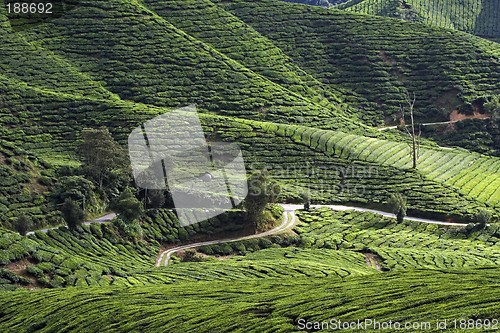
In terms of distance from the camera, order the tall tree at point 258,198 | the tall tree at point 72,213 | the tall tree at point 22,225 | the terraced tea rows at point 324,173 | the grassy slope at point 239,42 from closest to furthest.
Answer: the tall tree at point 22,225
the tall tree at point 72,213
the tall tree at point 258,198
the terraced tea rows at point 324,173
the grassy slope at point 239,42

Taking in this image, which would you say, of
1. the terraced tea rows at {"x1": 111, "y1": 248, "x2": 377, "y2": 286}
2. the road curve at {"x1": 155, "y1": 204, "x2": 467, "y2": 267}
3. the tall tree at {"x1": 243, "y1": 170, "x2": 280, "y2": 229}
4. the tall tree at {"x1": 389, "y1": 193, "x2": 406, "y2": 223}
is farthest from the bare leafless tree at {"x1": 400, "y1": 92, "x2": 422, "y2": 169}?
the terraced tea rows at {"x1": 111, "y1": 248, "x2": 377, "y2": 286}

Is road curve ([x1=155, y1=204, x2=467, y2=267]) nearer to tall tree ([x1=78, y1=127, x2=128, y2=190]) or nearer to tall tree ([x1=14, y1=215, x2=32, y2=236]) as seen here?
tall tree ([x1=78, y1=127, x2=128, y2=190])

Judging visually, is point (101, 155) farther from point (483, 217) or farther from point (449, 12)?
point (449, 12)

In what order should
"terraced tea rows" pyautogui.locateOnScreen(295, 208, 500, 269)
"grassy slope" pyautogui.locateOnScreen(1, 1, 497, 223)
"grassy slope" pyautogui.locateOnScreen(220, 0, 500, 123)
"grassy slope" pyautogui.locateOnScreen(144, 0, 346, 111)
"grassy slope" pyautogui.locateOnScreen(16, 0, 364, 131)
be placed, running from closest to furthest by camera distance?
"terraced tea rows" pyautogui.locateOnScreen(295, 208, 500, 269) → "grassy slope" pyautogui.locateOnScreen(1, 1, 497, 223) → "grassy slope" pyautogui.locateOnScreen(16, 0, 364, 131) → "grassy slope" pyautogui.locateOnScreen(220, 0, 500, 123) → "grassy slope" pyautogui.locateOnScreen(144, 0, 346, 111)

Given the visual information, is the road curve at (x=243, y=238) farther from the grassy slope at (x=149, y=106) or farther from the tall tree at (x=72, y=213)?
the tall tree at (x=72, y=213)

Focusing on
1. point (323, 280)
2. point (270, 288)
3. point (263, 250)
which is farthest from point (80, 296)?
point (263, 250)

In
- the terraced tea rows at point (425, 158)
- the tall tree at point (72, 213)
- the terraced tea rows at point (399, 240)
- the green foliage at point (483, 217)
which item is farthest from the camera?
the terraced tea rows at point (425, 158)

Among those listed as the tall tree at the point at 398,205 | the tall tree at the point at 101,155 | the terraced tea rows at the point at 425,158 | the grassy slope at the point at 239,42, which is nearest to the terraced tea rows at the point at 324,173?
the terraced tea rows at the point at 425,158

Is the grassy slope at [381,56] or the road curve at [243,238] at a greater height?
the grassy slope at [381,56]

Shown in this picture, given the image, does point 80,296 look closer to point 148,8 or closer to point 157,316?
point 157,316
